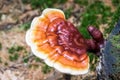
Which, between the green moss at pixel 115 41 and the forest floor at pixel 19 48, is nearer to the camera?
the green moss at pixel 115 41

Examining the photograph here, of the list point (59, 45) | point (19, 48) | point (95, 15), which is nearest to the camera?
point (59, 45)

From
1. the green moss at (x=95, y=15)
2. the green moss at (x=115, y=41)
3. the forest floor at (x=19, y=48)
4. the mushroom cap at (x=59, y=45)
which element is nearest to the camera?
the green moss at (x=115, y=41)

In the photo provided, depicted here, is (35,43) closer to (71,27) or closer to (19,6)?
(71,27)

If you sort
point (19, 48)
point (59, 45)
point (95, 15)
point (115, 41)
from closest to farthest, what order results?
1. point (115, 41)
2. point (59, 45)
3. point (19, 48)
4. point (95, 15)

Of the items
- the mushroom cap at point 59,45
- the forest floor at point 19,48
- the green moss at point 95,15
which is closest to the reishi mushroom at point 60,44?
the mushroom cap at point 59,45

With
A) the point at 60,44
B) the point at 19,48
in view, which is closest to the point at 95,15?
the point at 19,48

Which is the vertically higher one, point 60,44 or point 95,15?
point 60,44

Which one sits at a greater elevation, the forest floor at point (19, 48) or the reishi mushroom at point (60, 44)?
the reishi mushroom at point (60, 44)

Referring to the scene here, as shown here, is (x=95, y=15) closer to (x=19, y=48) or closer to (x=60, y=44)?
(x=19, y=48)

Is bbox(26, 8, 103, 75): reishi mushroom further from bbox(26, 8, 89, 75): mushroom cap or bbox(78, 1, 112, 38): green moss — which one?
bbox(78, 1, 112, 38): green moss

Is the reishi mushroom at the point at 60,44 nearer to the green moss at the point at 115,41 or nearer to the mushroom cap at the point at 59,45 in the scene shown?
the mushroom cap at the point at 59,45
